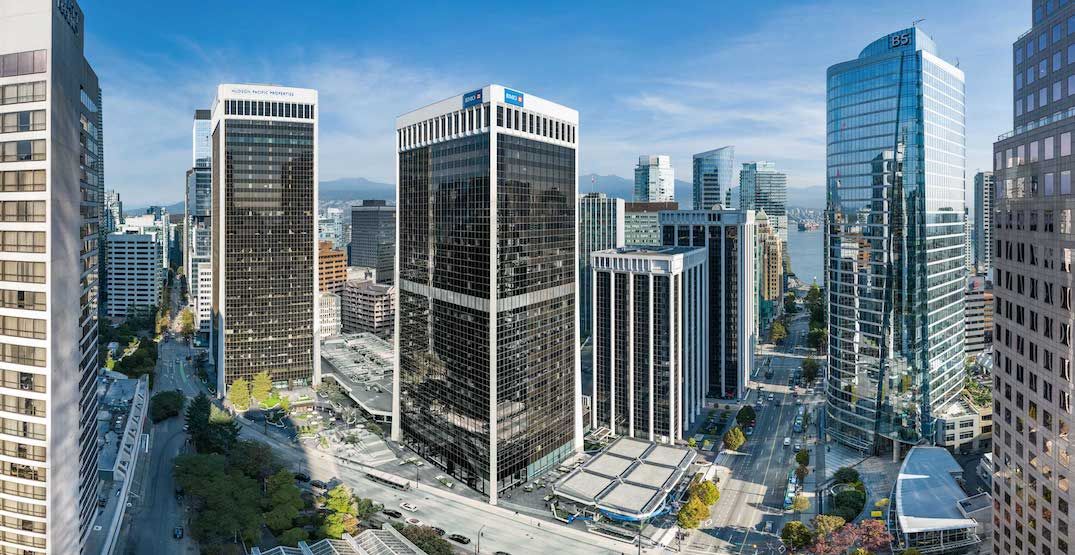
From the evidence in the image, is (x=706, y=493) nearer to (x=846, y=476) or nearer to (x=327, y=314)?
(x=846, y=476)

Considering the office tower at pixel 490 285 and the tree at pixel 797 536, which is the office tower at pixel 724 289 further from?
the tree at pixel 797 536

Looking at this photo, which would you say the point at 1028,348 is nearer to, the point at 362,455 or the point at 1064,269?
the point at 1064,269

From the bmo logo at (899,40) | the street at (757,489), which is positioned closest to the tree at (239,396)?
the street at (757,489)

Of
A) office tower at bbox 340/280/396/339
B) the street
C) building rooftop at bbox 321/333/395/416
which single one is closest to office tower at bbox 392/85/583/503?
building rooftop at bbox 321/333/395/416

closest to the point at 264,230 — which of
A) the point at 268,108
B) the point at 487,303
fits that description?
the point at 268,108

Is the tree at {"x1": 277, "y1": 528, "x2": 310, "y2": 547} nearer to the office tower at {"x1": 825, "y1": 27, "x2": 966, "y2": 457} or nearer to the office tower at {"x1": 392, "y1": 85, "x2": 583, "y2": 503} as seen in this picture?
the office tower at {"x1": 392, "y1": 85, "x2": 583, "y2": 503}

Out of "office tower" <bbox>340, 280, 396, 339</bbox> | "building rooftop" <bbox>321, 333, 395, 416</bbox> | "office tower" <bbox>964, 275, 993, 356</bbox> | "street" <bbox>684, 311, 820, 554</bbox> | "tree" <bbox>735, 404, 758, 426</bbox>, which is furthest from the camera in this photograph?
"office tower" <bbox>340, 280, 396, 339</bbox>
